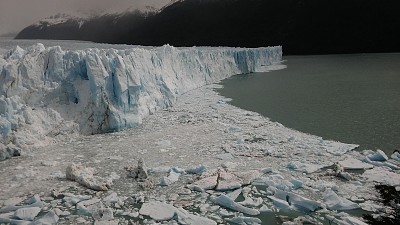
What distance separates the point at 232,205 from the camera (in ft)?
18.3

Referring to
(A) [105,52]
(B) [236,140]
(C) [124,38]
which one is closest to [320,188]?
(B) [236,140]

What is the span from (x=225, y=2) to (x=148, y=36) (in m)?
19.5

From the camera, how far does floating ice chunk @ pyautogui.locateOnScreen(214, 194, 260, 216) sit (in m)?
5.41

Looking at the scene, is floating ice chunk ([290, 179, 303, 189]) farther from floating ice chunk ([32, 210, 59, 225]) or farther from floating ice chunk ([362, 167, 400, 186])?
floating ice chunk ([32, 210, 59, 225])

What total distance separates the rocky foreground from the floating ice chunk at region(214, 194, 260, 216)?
18 millimetres

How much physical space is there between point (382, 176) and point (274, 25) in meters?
63.0

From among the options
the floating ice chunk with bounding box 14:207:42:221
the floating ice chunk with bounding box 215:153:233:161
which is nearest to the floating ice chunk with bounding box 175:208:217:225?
the floating ice chunk with bounding box 14:207:42:221

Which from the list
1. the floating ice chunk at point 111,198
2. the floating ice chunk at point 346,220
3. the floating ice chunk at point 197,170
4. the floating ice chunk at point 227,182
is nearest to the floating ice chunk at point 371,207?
the floating ice chunk at point 346,220

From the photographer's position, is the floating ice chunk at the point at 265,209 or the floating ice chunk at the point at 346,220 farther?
the floating ice chunk at the point at 265,209

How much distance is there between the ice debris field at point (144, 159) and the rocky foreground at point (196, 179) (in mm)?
22

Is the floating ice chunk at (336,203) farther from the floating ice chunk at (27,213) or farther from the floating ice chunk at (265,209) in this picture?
the floating ice chunk at (27,213)

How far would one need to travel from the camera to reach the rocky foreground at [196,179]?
5359 mm

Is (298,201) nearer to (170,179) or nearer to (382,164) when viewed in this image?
(170,179)

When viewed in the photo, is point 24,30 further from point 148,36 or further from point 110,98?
point 110,98
